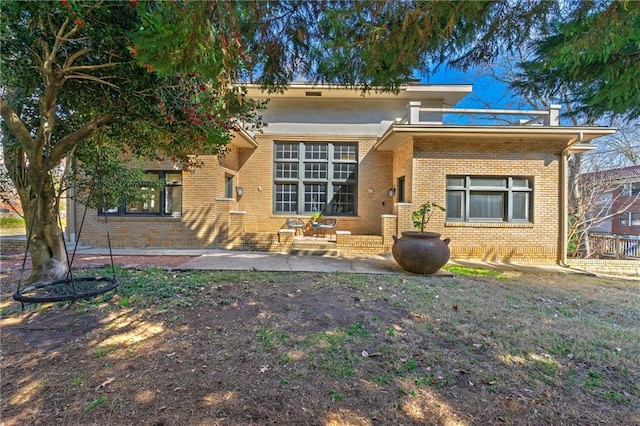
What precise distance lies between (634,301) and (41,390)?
8396mm

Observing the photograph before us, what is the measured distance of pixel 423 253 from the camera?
661 cm

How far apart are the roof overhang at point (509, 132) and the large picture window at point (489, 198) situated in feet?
4.21

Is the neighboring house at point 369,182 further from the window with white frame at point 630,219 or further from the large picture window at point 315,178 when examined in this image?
the window with white frame at point 630,219

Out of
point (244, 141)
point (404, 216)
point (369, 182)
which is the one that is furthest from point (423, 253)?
point (244, 141)

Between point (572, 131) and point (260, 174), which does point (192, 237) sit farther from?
point (572, 131)

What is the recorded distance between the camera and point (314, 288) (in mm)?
5438

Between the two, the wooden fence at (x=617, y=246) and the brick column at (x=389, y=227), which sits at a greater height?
the brick column at (x=389, y=227)

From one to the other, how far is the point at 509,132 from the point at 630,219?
17.0 metres

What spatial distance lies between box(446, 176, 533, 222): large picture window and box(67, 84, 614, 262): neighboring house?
0.03m

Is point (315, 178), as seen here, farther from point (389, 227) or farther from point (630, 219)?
point (630, 219)

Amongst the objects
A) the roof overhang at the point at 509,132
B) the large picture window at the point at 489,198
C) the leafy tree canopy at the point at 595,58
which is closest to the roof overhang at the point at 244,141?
the roof overhang at the point at 509,132

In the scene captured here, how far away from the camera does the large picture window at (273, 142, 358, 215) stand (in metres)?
12.1

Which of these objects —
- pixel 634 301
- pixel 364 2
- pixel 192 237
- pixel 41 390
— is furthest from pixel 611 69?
pixel 192 237

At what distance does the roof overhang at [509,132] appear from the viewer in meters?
8.08
